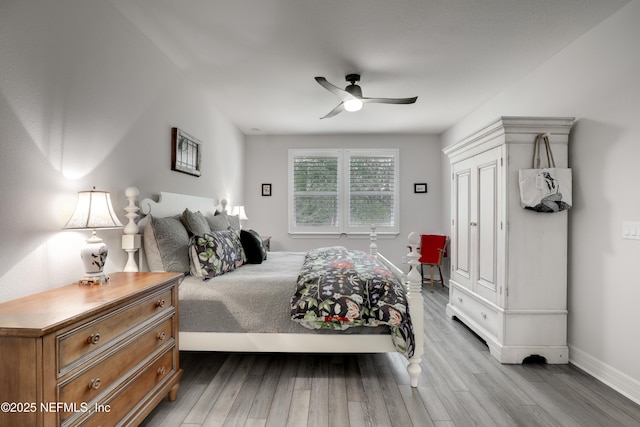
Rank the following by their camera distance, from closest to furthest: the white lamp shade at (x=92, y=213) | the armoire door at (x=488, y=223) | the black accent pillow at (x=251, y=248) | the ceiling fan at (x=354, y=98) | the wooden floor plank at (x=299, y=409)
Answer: the white lamp shade at (x=92, y=213) → the wooden floor plank at (x=299, y=409) → the armoire door at (x=488, y=223) → the ceiling fan at (x=354, y=98) → the black accent pillow at (x=251, y=248)

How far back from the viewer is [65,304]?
4.25 feet

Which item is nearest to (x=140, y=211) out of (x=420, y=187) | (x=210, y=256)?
(x=210, y=256)

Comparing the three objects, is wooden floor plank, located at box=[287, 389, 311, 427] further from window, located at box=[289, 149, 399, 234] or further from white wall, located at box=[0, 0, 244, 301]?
window, located at box=[289, 149, 399, 234]

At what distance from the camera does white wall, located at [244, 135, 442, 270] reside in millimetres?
5484

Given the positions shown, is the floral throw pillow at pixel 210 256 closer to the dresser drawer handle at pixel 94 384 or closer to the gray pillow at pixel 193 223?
the gray pillow at pixel 193 223

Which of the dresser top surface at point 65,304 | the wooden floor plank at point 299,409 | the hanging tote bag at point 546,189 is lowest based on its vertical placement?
the wooden floor plank at point 299,409

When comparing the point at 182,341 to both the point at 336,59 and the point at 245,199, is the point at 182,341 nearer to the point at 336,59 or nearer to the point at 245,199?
the point at 336,59

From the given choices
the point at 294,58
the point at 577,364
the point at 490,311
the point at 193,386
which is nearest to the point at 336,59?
the point at 294,58

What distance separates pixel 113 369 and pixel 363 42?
260 centimetres

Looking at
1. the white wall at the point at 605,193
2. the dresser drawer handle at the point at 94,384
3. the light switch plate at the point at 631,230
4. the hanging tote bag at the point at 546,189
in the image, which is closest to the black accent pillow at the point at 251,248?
the dresser drawer handle at the point at 94,384

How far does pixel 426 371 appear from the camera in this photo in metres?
2.36

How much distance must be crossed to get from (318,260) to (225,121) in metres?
2.63

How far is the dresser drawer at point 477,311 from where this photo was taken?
105 inches

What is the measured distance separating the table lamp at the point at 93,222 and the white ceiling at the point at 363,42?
135cm
